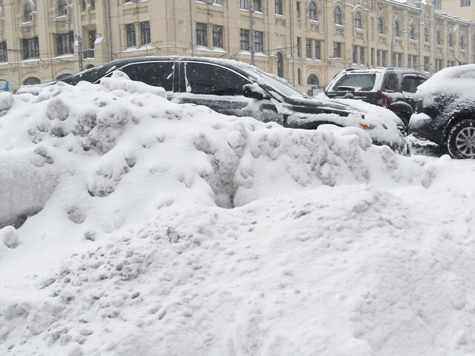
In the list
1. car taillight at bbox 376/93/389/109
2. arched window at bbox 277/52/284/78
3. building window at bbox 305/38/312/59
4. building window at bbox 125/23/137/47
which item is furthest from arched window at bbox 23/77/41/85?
car taillight at bbox 376/93/389/109

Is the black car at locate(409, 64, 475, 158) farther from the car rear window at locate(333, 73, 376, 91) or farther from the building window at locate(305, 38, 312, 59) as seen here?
the building window at locate(305, 38, 312, 59)

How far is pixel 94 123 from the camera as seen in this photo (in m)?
4.30

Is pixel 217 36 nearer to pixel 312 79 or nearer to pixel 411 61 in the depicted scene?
pixel 312 79

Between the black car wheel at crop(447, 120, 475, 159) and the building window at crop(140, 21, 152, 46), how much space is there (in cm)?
2866

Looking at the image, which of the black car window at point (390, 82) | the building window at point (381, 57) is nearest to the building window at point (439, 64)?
the building window at point (381, 57)

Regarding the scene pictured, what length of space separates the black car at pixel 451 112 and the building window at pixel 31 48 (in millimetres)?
36486

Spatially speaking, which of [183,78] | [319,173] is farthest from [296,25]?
[319,173]

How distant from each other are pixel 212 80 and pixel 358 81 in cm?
641

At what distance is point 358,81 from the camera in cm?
1271

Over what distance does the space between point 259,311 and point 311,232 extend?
0.67 metres

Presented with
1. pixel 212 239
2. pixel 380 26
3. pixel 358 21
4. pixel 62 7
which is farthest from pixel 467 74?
pixel 380 26

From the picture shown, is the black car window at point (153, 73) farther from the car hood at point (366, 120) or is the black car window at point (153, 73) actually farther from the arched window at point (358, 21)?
the arched window at point (358, 21)

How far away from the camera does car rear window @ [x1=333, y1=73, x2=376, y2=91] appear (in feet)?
40.7

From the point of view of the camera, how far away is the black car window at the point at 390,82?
488 inches
